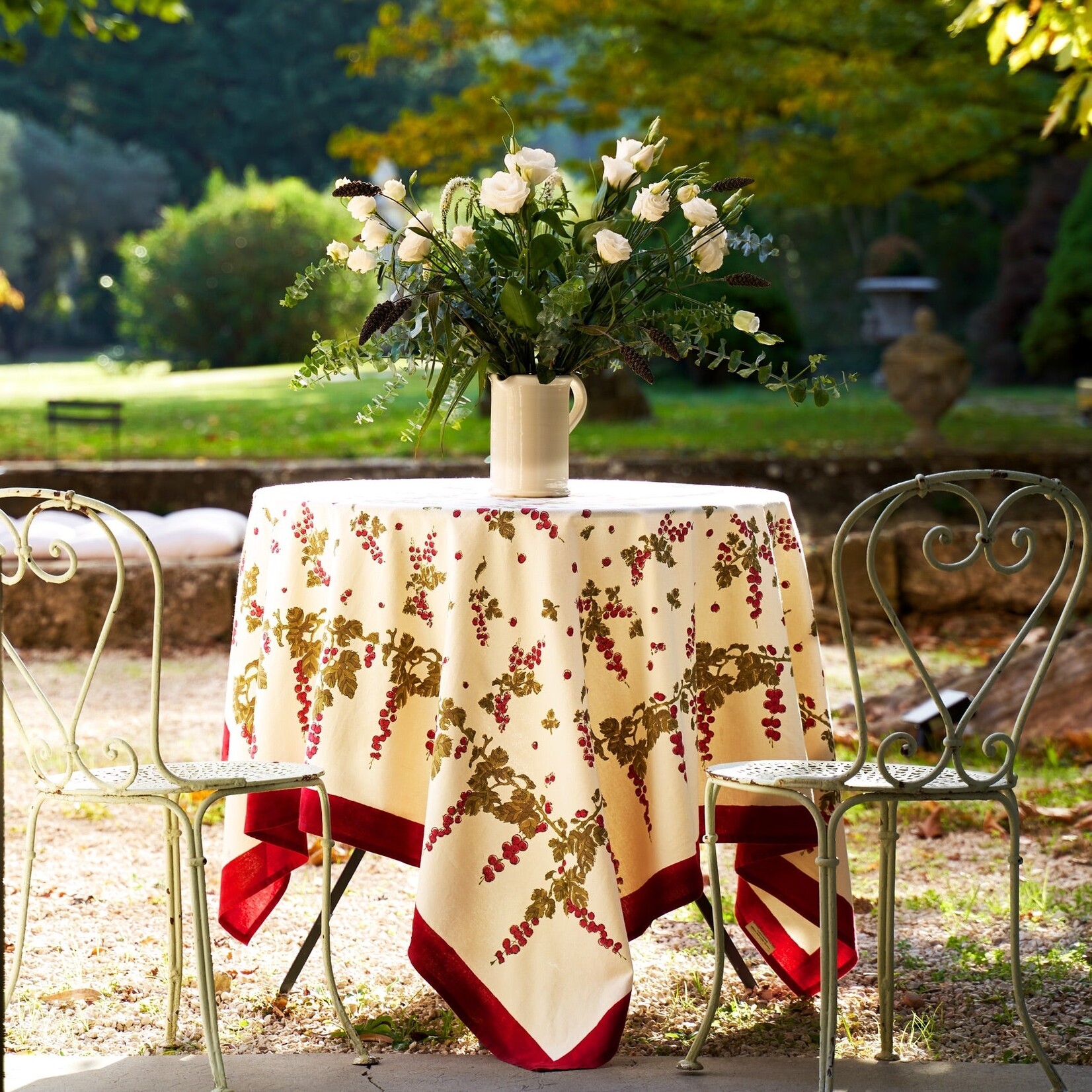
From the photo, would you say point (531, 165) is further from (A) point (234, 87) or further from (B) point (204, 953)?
(A) point (234, 87)

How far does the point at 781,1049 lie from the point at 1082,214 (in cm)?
1700

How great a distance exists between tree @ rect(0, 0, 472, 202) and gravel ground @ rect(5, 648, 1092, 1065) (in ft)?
106

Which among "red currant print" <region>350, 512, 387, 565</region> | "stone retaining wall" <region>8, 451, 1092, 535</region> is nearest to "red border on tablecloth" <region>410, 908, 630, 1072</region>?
"red currant print" <region>350, 512, 387, 565</region>

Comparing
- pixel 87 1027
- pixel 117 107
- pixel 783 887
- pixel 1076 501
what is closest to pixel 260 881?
pixel 87 1027

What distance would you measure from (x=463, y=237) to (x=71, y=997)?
1705 mm

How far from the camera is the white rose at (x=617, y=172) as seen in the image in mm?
2818

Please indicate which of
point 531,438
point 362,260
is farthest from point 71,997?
point 362,260

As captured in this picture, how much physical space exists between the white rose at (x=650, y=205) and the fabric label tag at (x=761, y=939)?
4.79 feet

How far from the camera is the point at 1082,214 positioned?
58.3 ft

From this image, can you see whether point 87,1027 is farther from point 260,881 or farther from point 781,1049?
point 781,1049

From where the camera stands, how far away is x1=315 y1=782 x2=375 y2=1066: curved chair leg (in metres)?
2.57

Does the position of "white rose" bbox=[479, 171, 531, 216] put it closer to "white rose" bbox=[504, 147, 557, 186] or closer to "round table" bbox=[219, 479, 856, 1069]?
"white rose" bbox=[504, 147, 557, 186]

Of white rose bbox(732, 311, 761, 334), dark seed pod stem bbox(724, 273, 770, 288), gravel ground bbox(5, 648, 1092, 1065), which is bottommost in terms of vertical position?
gravel ground bbox(5, 648, 1092, 1065)

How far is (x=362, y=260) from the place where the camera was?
→ 284 centimetres
